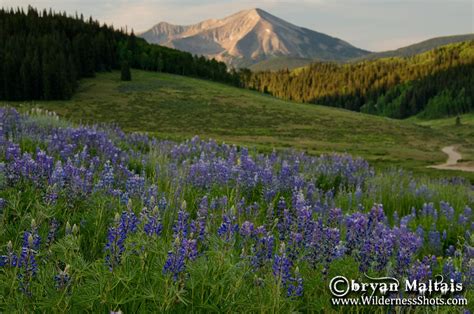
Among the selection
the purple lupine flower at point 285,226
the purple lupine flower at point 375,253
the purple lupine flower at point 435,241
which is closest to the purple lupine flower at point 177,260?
the purple lupine flower at point 375,253

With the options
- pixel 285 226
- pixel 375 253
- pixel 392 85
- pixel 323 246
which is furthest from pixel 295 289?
pixel 392 85

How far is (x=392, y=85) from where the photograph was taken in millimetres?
143125

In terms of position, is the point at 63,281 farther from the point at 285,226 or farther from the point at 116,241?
the point at 285,226

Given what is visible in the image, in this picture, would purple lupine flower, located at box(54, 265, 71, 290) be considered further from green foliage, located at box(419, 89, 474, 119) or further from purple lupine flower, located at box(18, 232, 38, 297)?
green foliage, located at box(419, 89, 474, 119)

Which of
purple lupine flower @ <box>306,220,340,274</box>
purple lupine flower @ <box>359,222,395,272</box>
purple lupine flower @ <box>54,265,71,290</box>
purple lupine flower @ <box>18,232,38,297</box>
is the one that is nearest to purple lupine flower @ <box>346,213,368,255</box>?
purple lupine flower @ <box>359,222,395,272</box>

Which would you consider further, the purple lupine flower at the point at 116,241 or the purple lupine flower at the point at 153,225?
the purple lupine flower at the point at 153,225

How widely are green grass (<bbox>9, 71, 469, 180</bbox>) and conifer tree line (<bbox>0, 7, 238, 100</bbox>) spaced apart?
3.71 metres

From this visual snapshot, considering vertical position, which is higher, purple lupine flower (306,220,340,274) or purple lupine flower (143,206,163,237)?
purple lupine flower (143,206,163,237)

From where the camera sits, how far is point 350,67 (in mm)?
163375

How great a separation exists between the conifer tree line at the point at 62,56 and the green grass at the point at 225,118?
146 inches

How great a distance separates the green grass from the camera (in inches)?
1561

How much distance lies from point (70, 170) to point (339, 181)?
7915mm

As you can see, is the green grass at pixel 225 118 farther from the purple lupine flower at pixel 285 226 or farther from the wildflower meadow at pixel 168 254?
the wildflower meadow at pixel 168 254

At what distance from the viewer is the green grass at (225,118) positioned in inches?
1561
